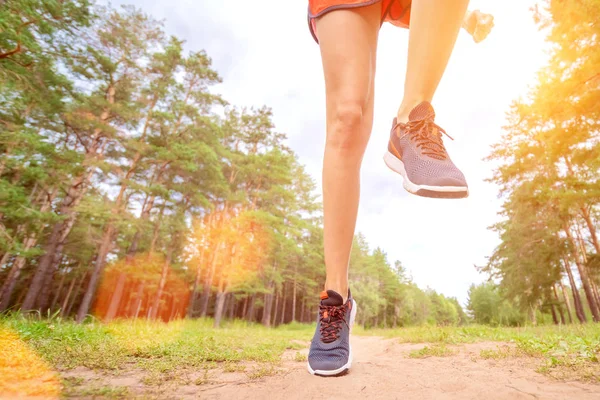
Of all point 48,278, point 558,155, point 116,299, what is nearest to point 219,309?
Result: point 116,299

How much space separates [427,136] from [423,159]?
0.14m

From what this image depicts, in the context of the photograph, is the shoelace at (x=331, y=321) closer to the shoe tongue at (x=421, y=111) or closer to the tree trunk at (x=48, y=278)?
Answer: the shoe tongue at (x=421, y=111)

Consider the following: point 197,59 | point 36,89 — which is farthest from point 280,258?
point 36,89

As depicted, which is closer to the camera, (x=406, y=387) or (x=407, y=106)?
(x=406, y=387)

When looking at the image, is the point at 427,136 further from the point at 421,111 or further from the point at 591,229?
the point at 591,229

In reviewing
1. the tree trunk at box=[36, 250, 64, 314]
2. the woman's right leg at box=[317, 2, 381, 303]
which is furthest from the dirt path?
the tree trunk at box=[36, 250, 64, 314]

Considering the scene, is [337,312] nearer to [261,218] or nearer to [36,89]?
[36,89]

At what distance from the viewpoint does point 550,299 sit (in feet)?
63.5

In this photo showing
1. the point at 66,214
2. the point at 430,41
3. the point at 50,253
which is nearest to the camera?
the point at 430,41

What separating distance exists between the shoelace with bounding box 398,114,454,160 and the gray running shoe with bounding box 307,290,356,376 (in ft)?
A: 2.51

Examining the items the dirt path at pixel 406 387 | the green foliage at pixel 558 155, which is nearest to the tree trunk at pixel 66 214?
the dirt path at pixel 406 387

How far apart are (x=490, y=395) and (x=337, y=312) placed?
637 mm

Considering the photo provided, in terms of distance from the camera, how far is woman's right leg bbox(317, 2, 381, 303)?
4.61 ft

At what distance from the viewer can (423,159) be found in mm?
1150
